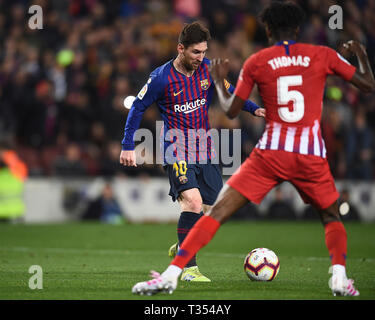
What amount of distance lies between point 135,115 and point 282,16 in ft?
6.72

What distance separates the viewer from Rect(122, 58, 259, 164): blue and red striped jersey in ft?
25.2

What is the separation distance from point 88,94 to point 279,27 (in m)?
11.8

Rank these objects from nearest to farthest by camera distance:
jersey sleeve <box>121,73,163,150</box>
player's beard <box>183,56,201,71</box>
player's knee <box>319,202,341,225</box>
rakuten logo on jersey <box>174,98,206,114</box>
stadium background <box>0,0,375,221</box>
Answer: player's knee <box>319,202,341,225</box> → jersey sleeve <box>121,73,163,150</box> → player's beard <box>183,56,201,71</box> → rakuten logo on jersey <box>174,98,206,114</box> → stadium background <box>0,0,375,221</box>

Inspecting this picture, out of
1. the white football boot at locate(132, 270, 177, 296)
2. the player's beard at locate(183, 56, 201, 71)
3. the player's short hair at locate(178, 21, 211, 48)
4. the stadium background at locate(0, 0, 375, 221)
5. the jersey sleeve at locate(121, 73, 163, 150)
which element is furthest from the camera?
the stadium background at locate(0, 0, 375, 221)

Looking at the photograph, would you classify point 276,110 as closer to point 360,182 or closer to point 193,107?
point 193,107

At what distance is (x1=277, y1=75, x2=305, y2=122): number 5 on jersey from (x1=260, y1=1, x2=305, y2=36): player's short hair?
1.32 ft

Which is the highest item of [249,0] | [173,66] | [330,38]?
[249,0]

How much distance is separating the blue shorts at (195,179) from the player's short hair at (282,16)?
2.06 m

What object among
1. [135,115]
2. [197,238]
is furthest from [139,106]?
[197,238]

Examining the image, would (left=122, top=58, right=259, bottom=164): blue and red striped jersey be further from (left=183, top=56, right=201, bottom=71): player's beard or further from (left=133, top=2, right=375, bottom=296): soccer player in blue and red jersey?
(left=133, top=2, right=375, bottom=296): soccer player in blue and red jersey

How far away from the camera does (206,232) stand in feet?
19.9

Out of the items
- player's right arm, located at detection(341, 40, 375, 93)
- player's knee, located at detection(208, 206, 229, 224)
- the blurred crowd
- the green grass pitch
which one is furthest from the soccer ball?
the blurred crowd
